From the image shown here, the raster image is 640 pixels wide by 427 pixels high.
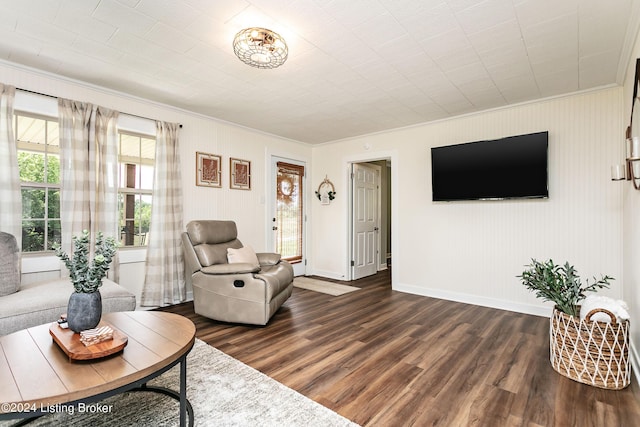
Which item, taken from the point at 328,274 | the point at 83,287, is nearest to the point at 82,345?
the point at 83,287

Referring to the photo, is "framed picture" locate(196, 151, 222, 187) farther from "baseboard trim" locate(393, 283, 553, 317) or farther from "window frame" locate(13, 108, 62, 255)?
"baseboard trim" locate(393, 283, 553, 317)

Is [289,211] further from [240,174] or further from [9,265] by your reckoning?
[9,265]

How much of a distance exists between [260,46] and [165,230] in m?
2.42

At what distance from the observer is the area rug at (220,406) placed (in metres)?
1.63

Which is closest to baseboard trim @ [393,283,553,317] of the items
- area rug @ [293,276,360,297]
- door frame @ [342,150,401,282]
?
door frame @ [342,150,401,282]

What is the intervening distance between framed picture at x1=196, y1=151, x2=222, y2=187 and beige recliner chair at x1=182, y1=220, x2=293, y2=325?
2.51 ft

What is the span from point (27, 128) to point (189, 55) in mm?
1771

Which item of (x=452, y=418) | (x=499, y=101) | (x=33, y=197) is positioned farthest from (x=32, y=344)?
(x=499, y=101)

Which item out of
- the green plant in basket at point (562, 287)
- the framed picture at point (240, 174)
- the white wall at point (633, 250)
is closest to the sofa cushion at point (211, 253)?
the framed picture at point (240, 174)

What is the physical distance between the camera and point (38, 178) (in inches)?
115

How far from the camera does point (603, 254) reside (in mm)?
3137

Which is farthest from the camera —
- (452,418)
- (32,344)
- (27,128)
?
(27,128)

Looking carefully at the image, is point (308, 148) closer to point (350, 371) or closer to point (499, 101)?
point (499, 101)

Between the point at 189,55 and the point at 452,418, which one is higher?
the point at 189,55
